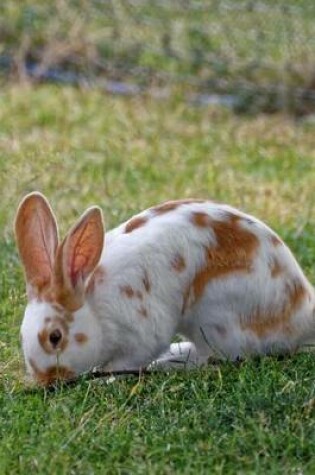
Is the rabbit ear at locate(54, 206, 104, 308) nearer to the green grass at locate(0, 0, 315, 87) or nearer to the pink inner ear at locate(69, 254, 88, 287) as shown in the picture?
the pink inner ear at locate(69, 254, 88, 287)

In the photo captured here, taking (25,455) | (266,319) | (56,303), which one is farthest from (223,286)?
(25,455)

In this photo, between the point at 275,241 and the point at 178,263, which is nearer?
the point at 178,263

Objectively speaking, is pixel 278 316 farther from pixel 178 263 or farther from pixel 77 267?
pixel 77 267

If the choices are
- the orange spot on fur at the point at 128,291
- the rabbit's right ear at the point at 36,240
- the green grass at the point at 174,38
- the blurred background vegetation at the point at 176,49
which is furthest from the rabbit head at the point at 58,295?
the green grass at the point at 174,38

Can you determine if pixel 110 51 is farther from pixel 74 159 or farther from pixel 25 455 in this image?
pixel 25 455

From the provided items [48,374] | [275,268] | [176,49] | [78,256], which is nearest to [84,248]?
[78,256]

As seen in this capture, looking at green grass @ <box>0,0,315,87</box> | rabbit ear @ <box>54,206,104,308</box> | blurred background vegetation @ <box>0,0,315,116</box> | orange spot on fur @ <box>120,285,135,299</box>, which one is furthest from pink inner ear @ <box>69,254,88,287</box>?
green grass @ <box>0,0,315,87</box>

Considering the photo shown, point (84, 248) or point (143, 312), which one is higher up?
point (84, 248)
